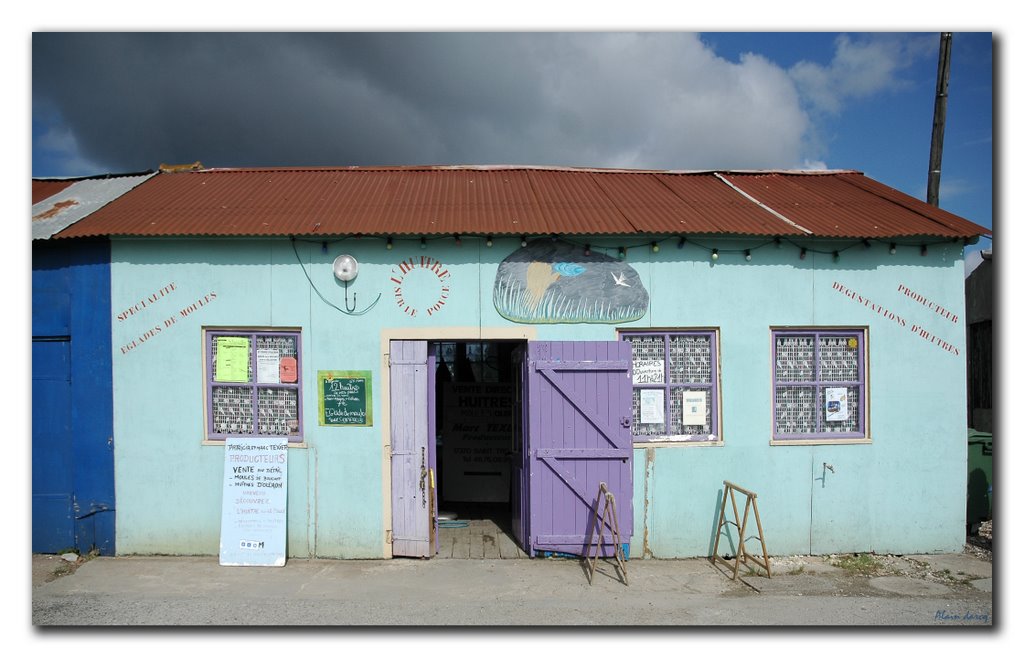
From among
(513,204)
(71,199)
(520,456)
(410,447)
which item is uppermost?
(71,199)

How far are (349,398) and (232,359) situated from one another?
4.44ft

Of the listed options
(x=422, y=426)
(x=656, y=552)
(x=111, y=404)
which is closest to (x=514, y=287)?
(x=422, y=426)

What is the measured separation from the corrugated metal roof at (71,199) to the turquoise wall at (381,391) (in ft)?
2.97

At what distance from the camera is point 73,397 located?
260 inches

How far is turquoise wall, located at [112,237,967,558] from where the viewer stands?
6512mm

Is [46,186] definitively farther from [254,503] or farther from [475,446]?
[475,446]

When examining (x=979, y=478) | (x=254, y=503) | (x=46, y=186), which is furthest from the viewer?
(x=46, y=186)

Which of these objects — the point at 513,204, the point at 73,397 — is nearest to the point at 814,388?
the point at 513,204

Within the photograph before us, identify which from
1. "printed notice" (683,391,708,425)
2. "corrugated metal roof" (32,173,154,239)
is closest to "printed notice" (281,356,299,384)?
"corrugated metal roof" (32,173,154,239)

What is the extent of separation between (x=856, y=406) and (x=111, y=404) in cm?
812

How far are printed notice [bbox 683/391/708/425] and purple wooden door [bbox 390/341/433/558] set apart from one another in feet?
9.20

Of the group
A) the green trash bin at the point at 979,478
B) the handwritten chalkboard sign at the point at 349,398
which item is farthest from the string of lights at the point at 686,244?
the green trash bin at the point at 979,478

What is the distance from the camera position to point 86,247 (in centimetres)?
661

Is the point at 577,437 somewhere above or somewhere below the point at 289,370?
below
